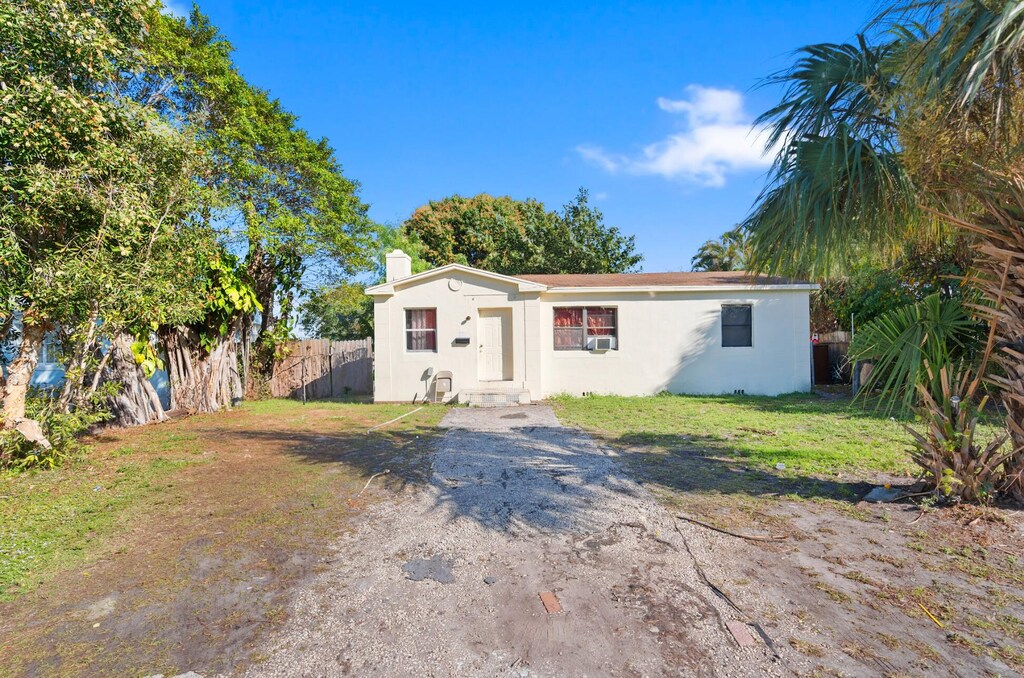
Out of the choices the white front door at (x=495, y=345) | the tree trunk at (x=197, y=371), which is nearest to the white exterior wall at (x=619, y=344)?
the white front door at (x=495, y=345)

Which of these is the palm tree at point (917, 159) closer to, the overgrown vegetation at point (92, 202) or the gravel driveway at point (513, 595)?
the gravel driveway at point (513, 595)

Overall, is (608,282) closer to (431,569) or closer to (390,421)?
(390,421)

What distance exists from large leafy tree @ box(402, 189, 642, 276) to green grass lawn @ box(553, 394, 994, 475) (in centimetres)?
1306

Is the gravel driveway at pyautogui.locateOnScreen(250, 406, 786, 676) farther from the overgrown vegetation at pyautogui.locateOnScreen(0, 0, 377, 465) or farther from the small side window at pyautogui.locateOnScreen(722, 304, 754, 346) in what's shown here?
the small side window at pyautogui.locateOnScreen(722, 304, 754, 346)

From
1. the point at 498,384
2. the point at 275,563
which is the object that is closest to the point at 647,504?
the point at 275,563

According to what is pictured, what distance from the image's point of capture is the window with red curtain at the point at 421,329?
1294 centimetres

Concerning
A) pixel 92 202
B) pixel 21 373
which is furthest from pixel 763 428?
pixel 21 373

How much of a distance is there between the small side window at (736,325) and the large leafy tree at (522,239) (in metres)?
12.0

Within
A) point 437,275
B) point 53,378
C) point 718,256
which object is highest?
point 718,256

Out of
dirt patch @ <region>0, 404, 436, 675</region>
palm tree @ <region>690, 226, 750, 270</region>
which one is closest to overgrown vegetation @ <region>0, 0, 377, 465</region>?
dirt patch @ <region>0, 404, 436, 675</region>

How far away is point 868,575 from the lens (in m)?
3.26

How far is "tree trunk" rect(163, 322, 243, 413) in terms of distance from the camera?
11633 mm

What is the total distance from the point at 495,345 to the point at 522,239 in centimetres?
1260

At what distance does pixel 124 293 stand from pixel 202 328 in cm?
637
